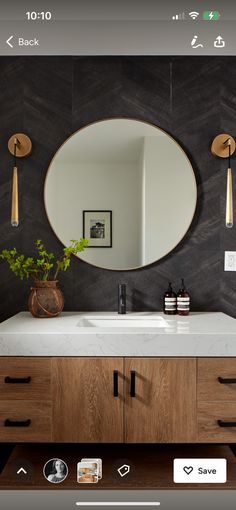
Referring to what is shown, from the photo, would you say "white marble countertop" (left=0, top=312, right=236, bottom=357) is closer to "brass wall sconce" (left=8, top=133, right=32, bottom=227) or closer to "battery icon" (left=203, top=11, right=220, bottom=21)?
"brass wall sconce" (left=8, top=133, right=32, bottom=227)

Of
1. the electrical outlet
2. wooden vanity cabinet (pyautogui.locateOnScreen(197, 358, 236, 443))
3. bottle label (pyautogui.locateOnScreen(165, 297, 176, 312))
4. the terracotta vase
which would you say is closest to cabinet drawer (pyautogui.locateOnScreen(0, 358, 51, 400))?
the terracotta vase

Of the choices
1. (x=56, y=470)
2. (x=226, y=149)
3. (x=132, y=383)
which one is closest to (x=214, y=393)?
(x=132, y=383)

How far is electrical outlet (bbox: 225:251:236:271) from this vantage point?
231cm

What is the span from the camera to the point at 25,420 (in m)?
1.71

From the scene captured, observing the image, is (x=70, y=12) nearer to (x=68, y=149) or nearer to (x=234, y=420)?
(x=68, y=149)

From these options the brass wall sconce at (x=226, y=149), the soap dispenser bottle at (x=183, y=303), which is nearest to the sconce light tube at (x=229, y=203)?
the brass wall sconce at (x=226, y=149)

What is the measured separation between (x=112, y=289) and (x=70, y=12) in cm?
139

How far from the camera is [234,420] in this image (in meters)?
1.71

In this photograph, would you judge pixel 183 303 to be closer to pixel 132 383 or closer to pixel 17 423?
pixel 132 383

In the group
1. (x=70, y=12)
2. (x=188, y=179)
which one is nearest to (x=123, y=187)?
(x=188, y=179)

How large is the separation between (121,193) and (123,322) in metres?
0.64

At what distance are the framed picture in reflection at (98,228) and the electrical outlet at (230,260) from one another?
0.58 m

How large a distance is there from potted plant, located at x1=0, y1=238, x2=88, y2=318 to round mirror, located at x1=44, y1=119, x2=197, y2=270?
11 cm

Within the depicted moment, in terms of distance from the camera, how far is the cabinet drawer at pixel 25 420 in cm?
171
